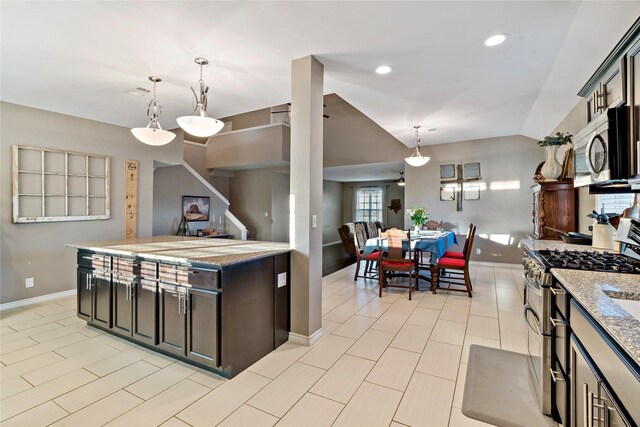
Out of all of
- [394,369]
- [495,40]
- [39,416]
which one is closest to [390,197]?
[495,40]

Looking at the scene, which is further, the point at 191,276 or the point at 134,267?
the point at 134,267

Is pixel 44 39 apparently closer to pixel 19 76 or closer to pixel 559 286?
pixel 19 76

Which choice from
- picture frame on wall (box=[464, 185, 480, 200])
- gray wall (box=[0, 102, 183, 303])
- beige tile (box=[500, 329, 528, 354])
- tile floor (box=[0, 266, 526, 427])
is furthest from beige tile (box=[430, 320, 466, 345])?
gray wall (box=[0, 102, 183, 303])

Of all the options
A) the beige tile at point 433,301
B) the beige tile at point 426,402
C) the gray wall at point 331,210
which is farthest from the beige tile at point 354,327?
the gray wall at point 331,210

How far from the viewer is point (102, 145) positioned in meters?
4.67

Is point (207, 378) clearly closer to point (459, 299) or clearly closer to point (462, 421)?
point (462, 421)

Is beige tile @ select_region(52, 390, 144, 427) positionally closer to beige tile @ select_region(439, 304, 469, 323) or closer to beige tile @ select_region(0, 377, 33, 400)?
beige tile @ select_region(0, 377, 33, 400)

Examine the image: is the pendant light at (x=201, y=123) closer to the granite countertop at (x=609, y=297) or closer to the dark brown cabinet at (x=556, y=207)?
the granite countertop at (x=609, y=297)

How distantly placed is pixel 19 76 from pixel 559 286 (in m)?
5.02

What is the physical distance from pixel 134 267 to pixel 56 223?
8.66 ft

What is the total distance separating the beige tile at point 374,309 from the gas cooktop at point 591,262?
1.96 m

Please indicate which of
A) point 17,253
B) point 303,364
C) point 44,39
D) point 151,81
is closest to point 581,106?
point 303,364

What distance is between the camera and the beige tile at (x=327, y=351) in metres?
2.48

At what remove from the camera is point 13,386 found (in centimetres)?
→ 216
